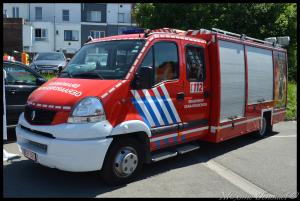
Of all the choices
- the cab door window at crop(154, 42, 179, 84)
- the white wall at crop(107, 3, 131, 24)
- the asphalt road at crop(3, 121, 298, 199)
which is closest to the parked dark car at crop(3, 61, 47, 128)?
the asphalt road at crop(3, 121, 298, 199)

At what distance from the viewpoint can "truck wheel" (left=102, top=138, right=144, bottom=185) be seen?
5537 mm

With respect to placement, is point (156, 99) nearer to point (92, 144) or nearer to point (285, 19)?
point (92, 144)

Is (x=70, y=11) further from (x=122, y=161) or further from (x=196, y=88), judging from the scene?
(x=122, y=161)

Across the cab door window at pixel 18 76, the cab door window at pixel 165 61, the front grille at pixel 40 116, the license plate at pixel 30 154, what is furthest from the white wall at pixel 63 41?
the license plate at pixel 30 154

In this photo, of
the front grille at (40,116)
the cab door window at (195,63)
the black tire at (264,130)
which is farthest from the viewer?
the black tire at (264,130)

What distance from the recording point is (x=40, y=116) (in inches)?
218

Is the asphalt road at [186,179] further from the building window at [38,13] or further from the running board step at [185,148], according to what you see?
the building window at [38,13]

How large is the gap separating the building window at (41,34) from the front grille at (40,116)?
1817 inches

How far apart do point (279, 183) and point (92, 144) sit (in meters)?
3.06

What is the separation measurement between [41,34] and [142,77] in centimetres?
4711

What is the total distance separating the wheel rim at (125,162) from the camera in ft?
18.6

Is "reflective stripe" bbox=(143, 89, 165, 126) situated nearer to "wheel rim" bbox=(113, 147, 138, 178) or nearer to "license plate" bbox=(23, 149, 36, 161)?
"wheel rim" bbox=(113, 147, 138, 178)

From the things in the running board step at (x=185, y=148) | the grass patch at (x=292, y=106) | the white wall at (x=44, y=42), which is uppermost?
the white wall at (x=44, y=42)

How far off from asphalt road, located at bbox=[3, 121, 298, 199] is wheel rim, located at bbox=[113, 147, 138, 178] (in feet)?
0.67
